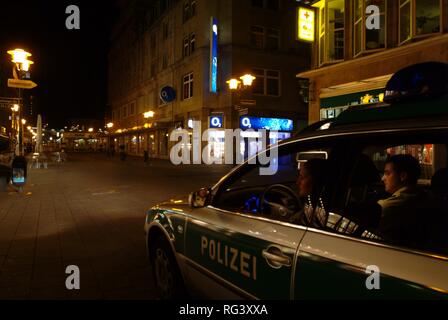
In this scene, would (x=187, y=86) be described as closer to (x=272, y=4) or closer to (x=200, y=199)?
(x=272, y=4)

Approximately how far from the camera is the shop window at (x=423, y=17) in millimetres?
12742

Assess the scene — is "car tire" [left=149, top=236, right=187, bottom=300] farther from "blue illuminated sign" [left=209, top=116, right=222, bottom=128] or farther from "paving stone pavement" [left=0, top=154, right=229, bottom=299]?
"blue illuminated sign" [left=209, top=116, right=222, bottom=128]

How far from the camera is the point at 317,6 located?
17750 mm

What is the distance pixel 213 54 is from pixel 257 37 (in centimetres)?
421

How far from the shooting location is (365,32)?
14930 millimetres

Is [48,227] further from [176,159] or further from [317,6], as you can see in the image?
[176,159]

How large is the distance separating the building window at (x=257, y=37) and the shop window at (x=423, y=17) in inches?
711

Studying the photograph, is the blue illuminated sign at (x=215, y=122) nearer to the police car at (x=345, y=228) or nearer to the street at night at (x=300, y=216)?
the street at night at (x=300, y=216)

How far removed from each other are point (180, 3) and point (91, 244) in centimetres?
3310

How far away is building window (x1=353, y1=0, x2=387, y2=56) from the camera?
47.9 ft

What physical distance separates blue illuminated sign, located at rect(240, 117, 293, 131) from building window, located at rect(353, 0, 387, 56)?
49.3 feet

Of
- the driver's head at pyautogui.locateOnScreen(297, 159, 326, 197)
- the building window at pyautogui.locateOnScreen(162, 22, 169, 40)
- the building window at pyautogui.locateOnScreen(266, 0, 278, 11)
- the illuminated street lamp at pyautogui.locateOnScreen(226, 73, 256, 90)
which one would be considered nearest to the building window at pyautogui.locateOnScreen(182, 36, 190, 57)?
the building window at pyautogui.locateOnScreen(162, 22, 169, 40)

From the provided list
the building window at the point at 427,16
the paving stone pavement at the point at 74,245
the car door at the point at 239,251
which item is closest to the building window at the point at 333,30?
the building window at the point at 427,16
